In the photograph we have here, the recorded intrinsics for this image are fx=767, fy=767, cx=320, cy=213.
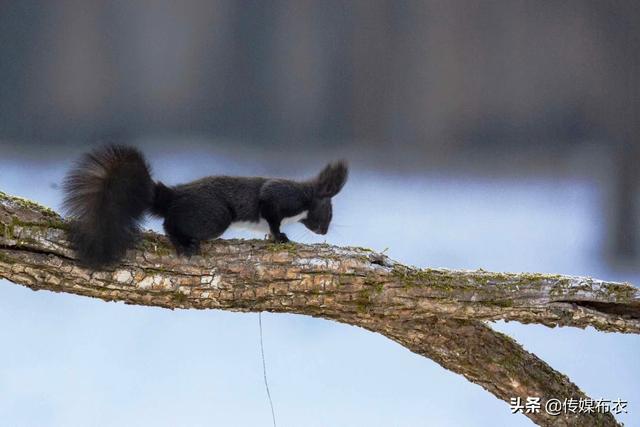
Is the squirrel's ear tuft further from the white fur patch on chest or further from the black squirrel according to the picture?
the white fur patch on chest

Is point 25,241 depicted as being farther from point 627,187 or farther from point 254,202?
point 627,187

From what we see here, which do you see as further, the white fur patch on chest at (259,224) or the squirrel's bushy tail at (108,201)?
the white fur patch on chest at (259,224)

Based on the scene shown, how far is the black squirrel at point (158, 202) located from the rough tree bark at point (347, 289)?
0.06 metres

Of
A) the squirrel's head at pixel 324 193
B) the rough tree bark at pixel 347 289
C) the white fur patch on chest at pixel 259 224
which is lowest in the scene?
the rough tree bark at pixel 347 289

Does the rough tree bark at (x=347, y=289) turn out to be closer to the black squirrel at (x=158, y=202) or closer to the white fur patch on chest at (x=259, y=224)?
the black squirrel at (x=158, y=202)

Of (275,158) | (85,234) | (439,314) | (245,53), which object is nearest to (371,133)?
(275,158)

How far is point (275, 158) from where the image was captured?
414cm

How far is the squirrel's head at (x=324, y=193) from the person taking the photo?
10.4ft

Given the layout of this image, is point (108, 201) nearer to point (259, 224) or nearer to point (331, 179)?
point (259, 224)

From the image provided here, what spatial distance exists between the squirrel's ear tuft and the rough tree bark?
2.08ft

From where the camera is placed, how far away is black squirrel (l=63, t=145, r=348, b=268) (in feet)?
7.73

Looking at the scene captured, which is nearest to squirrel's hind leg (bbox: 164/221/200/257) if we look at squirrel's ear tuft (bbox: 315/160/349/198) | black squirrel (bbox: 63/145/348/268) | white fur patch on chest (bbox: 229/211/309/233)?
black squirrel (bbox: 63/145/348/268)

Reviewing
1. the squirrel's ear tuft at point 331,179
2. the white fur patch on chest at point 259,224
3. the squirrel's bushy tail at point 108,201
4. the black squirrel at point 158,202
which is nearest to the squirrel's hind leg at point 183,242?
the black squirrel at point 158,202

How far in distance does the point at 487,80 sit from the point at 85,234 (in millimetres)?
2656
